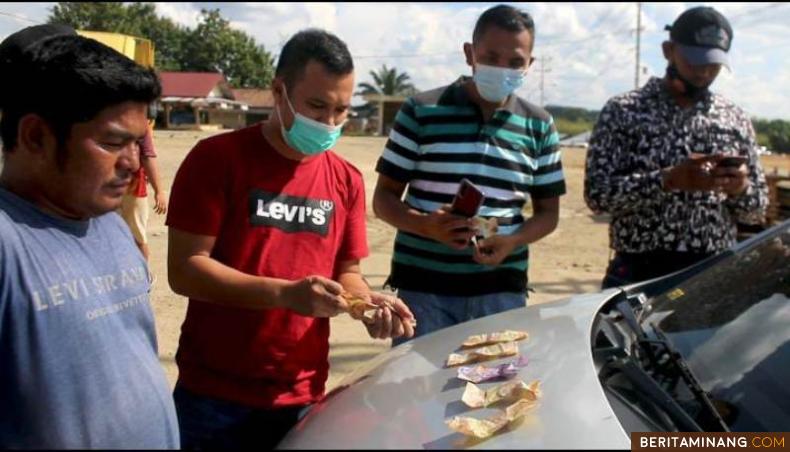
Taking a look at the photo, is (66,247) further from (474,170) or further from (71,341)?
(474,170)

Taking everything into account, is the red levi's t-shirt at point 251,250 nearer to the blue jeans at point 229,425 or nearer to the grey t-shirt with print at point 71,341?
the blue jeans at point 229,425

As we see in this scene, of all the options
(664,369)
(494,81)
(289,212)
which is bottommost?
(664,369)

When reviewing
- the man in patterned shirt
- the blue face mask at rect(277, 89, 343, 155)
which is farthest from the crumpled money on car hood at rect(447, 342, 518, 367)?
the man in patterned shirt

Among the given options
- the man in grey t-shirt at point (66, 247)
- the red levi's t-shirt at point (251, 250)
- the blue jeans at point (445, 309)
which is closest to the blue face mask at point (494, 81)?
the blue jeans at point (445, 309)

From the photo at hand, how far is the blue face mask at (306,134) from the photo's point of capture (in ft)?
6.91

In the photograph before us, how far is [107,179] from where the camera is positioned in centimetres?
145

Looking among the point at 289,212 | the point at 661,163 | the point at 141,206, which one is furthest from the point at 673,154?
the point at 141,206

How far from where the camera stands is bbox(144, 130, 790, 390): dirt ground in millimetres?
3320

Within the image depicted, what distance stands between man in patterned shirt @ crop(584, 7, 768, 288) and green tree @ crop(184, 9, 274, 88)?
5094 cm

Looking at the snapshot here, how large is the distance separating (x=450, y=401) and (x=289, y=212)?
707 mm

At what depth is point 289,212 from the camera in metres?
2.06

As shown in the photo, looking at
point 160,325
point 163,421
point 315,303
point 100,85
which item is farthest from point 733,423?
point 160,325

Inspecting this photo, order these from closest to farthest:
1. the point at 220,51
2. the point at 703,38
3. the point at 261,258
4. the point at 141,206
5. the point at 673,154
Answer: the point at 261,258 < the point at 703,38 < the point at 673,154 < the point at 141,206 < the point at 220,51

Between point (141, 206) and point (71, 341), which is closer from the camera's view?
point (71, 341)
